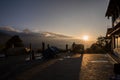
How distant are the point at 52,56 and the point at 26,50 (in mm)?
7895

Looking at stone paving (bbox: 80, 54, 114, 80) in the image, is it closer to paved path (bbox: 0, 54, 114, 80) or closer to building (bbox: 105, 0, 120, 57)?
paved path (bbox: 0, 54, 114, 80)

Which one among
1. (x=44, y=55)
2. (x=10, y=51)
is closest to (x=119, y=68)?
(x=44, y=55)

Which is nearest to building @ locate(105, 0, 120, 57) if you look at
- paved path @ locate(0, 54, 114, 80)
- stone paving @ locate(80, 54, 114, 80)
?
stone paving @ locate(80, 54, 114, 80)

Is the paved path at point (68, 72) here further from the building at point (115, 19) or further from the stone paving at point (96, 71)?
the building at point (115, 19)

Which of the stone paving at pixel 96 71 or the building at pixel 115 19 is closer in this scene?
the stone paving at pixel 96 71

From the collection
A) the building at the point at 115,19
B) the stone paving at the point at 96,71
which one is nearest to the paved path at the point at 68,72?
the stone paving at the point at 96,71

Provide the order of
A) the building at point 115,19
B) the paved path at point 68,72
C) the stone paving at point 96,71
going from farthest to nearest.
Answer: the building at point 115,19
the paved path at point 68,72
the stone paving at point 96,71

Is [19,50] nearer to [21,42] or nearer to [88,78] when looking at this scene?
[21,42]

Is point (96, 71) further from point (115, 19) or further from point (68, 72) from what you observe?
point (115, 19)

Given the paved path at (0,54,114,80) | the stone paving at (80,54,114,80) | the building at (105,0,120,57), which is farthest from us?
the building at (105,0,120,57)

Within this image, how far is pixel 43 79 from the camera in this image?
10320 mm

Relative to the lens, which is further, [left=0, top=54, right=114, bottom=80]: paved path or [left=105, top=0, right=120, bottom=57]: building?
[left=105, top=0, right=120, bottom=57]: building

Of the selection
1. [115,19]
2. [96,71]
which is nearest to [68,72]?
[96,71]

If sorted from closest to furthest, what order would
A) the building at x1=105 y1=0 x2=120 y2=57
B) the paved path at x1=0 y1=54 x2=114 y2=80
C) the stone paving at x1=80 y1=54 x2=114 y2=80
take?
1. the stone paving at x1=80 y1=54 x2=114 y2=80
2. the paved path at x1=0 y1=54 x2=114 y2=80
3. the building at x1=105 y1=0 x2=120 y2=57
